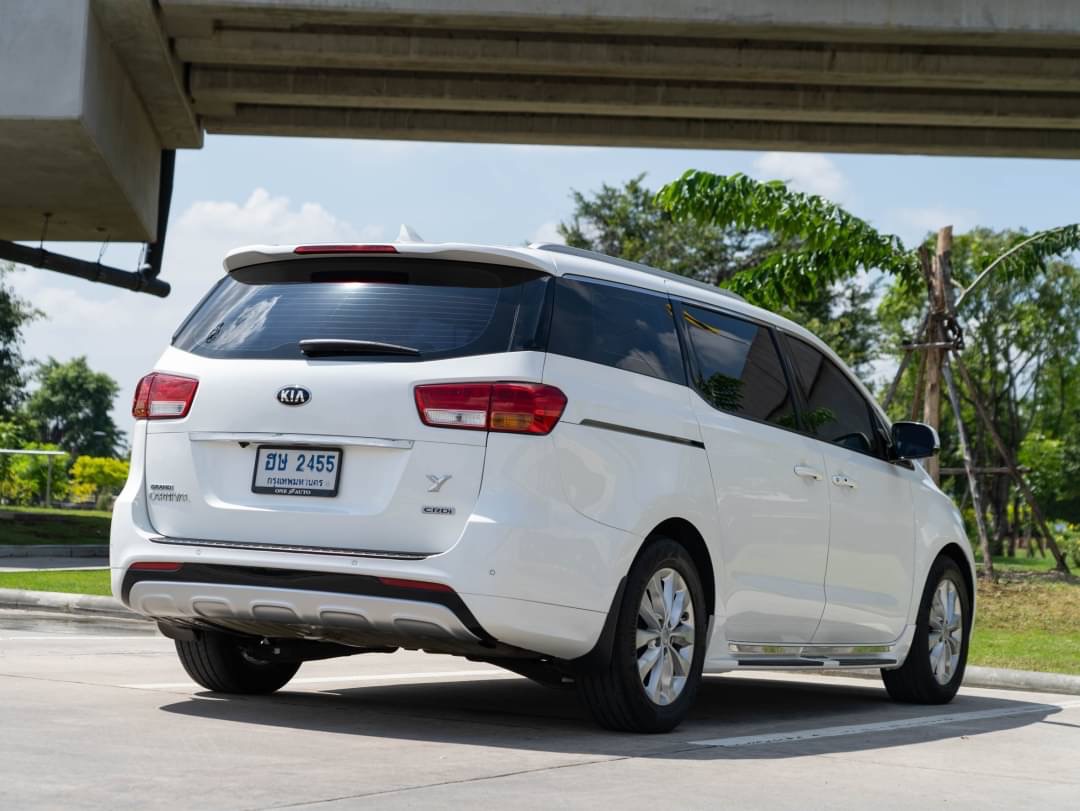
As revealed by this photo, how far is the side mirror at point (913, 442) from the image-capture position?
8562 millimetres

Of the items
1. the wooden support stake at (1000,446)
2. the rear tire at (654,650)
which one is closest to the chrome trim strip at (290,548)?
the rear tire at (654,650)

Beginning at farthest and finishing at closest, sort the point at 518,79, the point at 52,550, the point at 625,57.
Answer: the point at 518,79 → the point at 52,550 → the point at 625,57

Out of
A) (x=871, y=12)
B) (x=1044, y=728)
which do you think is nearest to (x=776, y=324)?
(x=1044, y=728)

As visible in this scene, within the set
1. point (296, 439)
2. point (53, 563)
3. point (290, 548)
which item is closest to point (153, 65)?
point (53, 563)

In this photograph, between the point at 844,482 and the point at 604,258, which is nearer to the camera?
the point at 604,258

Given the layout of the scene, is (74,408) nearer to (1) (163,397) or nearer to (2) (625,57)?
(2) (625,57)

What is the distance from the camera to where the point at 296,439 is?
6062mm

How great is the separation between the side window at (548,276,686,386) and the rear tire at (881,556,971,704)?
282 centimetres

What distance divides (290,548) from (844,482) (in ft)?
10.3

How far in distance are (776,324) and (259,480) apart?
291cm

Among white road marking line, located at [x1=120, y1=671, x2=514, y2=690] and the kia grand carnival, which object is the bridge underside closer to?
white road marking line, located at [x1=120, y1=671, x2=514, y2=690]

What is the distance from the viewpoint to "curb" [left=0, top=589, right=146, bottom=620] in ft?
46.2

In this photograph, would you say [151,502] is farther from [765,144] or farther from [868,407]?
[765,144]

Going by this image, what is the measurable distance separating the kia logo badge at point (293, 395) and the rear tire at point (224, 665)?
1.42 metres
